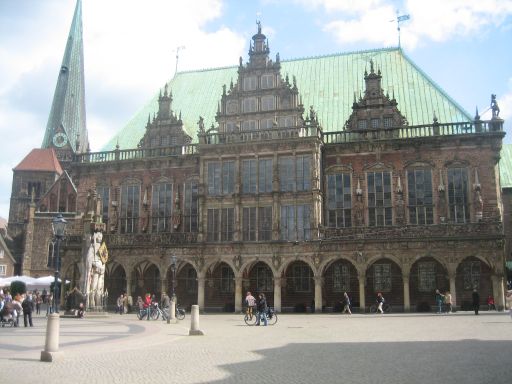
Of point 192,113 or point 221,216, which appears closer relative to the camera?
point 221,216

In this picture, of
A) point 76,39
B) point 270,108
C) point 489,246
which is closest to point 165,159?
point 270,108

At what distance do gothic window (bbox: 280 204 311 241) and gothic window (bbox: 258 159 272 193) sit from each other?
81.9 inches

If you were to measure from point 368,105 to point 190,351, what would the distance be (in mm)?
31097

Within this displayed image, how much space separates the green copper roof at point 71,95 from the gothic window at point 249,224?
197 ft

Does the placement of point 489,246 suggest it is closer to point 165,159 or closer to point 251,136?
point 251,136

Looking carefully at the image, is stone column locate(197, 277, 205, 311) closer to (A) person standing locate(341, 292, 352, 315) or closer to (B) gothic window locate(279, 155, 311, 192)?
(B) gothic window locate(279, 155, 311, 192)

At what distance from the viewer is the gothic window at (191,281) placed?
4406cm

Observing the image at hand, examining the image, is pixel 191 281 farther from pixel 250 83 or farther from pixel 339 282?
pixel 250 83

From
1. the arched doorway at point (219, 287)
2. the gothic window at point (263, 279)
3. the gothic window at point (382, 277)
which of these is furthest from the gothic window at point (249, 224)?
the gothic window at point (382, 277)

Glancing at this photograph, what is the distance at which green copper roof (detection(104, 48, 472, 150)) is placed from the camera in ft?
144

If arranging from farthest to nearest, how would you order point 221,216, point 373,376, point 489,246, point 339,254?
1. point 221,216
2. point 339,254
3. point 489,246
4. point 373,376

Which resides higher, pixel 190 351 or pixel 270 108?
pixel 270 108

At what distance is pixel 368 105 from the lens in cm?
4247

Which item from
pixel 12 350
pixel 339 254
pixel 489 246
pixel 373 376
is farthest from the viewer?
pixel 339 254
